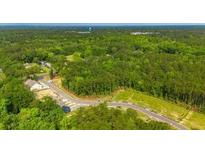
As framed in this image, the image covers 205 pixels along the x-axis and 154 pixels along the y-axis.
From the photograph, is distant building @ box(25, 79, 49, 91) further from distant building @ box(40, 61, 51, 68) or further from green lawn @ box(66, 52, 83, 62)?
green lawn @ box(66, 52, 83, 62)

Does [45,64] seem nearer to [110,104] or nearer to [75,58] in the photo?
[75,58]

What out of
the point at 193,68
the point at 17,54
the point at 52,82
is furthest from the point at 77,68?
the point at 193,68

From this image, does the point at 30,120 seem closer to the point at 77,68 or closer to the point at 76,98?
the point at 76,98

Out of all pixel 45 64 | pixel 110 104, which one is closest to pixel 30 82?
pixel 110 104

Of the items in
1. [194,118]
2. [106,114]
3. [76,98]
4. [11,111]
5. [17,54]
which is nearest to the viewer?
[106,114]

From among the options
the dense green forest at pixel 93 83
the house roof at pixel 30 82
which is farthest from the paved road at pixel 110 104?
the house roof at pixel 30 82
